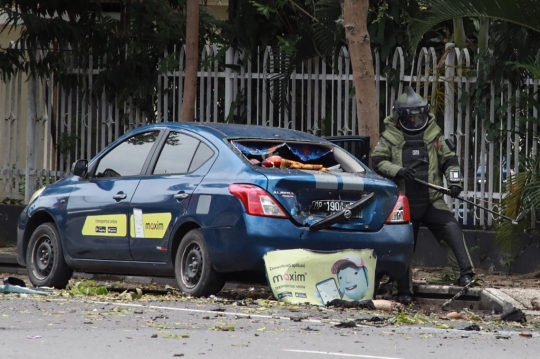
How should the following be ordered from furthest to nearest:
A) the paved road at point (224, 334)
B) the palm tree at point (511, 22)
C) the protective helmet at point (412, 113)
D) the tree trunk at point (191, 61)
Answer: the tree trunk at point (191, 61), the palm tree at point (511, 22), the protective helmet at point (412, 113), the paved road at point (224, 334)

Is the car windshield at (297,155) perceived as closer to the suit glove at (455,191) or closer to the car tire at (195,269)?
the car tire at (195,269)

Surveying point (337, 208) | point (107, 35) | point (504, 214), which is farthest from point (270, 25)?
point (337, 208)

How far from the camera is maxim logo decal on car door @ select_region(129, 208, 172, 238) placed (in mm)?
9664

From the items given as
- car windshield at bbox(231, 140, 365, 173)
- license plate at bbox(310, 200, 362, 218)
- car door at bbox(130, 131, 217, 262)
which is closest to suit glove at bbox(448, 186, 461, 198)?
car windshield at bbox(231, 140, 365, 173)

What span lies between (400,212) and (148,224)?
2028 mm

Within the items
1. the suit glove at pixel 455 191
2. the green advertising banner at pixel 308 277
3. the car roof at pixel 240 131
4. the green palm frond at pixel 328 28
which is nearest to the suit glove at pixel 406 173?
the suit glove at pixel 455 191

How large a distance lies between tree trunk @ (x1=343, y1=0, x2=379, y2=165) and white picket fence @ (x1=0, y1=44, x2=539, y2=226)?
1301 mm

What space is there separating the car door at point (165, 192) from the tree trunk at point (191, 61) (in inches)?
145

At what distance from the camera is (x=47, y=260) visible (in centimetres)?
1087

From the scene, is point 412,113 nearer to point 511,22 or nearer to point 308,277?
point 308,277

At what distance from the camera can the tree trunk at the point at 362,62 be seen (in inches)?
471

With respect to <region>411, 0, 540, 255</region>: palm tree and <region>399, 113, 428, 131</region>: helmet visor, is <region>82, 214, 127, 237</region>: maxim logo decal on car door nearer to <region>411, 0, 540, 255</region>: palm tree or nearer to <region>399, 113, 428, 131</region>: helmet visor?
<region>399, 113, 428, 131</region>: helmet visor

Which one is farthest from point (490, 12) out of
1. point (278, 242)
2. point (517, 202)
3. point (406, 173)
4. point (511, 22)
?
point (278, 242)

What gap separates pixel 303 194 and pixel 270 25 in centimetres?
659
